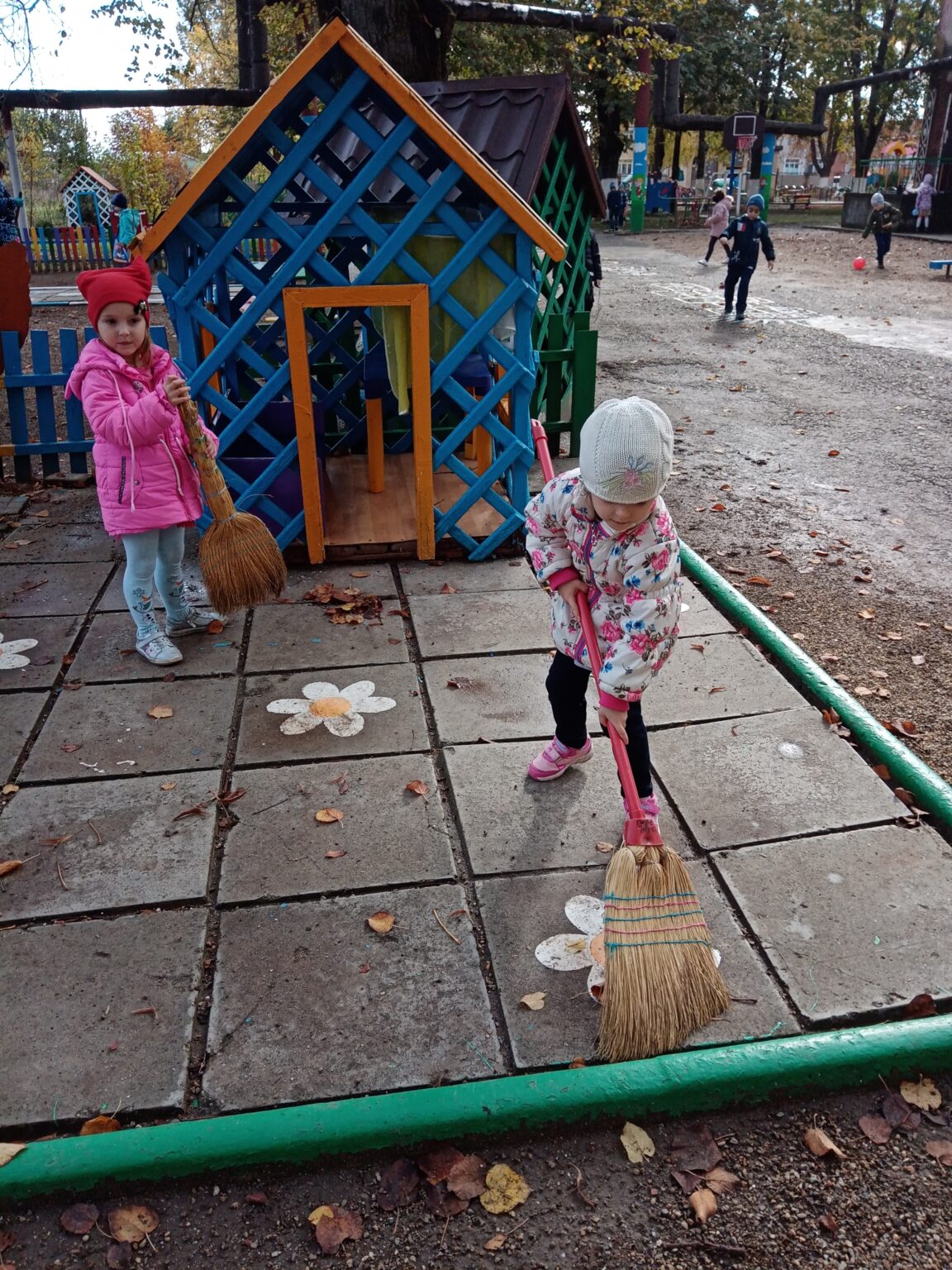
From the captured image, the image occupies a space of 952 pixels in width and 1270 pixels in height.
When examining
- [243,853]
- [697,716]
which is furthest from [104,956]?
[697,716]

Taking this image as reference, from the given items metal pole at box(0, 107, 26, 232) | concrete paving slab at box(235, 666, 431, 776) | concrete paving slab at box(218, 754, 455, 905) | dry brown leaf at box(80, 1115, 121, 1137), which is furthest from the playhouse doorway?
metal pole at box(0, 107, 26, 232)

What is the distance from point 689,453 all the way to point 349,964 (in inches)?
243

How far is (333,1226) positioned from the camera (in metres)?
2.03

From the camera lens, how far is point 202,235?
16.0 ft

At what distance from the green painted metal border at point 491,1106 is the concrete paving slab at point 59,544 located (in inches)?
159

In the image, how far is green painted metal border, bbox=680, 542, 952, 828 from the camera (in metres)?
3.33

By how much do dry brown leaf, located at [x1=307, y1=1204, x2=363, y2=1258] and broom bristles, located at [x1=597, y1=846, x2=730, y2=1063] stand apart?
70cm

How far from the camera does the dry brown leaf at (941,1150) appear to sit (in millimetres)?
2168

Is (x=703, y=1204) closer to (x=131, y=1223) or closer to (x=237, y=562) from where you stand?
(x=131, y=1223)

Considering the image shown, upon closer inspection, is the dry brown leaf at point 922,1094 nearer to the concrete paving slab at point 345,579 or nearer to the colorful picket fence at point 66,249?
the concrete paving slab at point 345,579

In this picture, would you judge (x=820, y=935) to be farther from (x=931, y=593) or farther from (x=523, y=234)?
(x=523, y=234)

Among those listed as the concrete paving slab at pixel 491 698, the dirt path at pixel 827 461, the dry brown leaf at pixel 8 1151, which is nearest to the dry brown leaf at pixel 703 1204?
the dry brown leaf at pixel 8 1151

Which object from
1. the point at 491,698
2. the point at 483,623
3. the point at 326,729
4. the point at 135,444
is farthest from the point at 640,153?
the point at 326,729

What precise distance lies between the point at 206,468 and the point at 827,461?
533 centimetres
